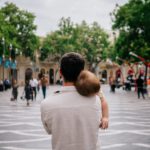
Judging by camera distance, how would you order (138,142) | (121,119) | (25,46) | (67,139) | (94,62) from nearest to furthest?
(67,139), (138,142), (121,119), (25,46), (94,62)

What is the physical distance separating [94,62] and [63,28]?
11282 millimetres

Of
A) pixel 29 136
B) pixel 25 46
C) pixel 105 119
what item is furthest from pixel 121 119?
pixel 25 46

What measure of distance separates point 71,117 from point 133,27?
5361cm

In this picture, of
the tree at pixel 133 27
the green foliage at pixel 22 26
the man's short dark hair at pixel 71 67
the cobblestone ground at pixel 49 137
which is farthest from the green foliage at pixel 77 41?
the man's short dark hair at pixel 71 67

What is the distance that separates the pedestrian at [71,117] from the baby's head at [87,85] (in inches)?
2.2

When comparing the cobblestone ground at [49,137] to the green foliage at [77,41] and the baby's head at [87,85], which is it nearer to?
the baby's head at [87,85]

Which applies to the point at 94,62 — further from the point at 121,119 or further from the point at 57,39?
the point at 121,119

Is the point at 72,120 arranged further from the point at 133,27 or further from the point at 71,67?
the point at 133,27

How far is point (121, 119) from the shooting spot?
703 inches

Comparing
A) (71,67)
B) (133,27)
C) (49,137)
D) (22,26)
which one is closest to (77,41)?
(22,26)

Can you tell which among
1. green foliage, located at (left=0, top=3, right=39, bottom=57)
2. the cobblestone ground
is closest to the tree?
green foliage, located at (left=0, top=3, right=39, bottom=57)

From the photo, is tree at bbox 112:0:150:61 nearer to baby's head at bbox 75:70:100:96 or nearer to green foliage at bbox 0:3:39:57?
green foliage at bbox 0:3:39:57

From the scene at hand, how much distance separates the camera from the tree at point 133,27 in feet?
→ 181

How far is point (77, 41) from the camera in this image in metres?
100
